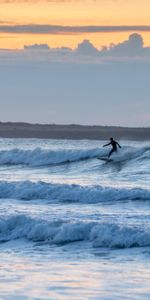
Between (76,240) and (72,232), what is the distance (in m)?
0.34

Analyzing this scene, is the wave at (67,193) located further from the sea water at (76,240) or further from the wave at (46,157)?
the wave at (46,157)

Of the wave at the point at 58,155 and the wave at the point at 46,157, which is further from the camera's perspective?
the wave at the point at 46,157

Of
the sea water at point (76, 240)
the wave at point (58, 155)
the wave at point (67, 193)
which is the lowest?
the sea water at point (76, 240)

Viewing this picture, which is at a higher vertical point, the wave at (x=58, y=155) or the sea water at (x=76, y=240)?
the wave at (x=58, y=155)

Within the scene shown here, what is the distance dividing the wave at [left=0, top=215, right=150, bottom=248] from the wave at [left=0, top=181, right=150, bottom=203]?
5236 mm

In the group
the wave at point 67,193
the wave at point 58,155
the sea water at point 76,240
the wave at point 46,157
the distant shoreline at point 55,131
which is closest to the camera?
the sea water at point 76,240

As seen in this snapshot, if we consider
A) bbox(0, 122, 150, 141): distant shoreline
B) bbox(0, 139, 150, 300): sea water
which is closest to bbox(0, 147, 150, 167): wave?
bbox(0, 139, 150, 300): sea water

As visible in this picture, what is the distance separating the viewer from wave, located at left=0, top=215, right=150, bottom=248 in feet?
60.1

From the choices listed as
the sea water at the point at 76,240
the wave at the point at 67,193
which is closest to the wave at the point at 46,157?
the sea water at the point at 76,240

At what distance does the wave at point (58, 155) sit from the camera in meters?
43.8

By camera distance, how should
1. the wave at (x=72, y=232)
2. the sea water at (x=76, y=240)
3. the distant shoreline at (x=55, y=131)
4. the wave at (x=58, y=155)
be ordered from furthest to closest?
the distant shoreline at (x=55, y=131)
the wave at (x=58, y=155)
the wave at (x=72, y=232)
the sea water at (x=76, y=240)

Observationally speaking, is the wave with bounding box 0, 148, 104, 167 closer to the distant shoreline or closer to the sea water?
the sea water

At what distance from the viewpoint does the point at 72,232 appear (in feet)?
63.9

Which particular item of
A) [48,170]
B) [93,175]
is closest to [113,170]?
[93,175]
